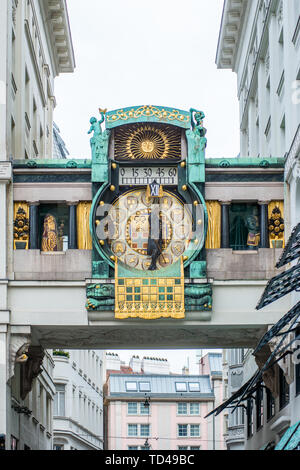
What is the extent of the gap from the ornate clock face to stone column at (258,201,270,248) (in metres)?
2.58

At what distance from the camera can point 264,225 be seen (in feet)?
139

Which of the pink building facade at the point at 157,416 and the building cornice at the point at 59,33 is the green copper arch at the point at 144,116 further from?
the pink building facade at the point at 157,416

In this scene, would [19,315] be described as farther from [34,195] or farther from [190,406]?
[190,406]

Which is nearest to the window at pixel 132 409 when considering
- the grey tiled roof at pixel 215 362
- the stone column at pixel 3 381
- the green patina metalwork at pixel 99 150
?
the grey tiled roof at pixel 215 362

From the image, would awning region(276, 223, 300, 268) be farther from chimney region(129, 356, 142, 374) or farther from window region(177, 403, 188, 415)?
chimney region(129, 356, 142, 374)

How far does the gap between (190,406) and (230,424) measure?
4900 cm

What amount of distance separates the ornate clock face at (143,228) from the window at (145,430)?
77804mm

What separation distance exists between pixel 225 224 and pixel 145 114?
4920 mm

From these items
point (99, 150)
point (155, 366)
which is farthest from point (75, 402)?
point (155, 366)

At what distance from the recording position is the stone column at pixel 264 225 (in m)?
42.5

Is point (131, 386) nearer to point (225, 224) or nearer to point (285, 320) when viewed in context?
point (225, 224)

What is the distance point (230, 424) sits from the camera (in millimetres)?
Result: 71938

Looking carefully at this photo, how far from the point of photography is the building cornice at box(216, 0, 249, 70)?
193 ft

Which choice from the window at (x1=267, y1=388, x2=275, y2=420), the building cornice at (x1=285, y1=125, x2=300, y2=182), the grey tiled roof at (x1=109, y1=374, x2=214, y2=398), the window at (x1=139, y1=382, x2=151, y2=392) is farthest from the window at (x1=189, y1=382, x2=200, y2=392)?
the building cornice at (x1=285, y1=125, x2=300, y2=182)
